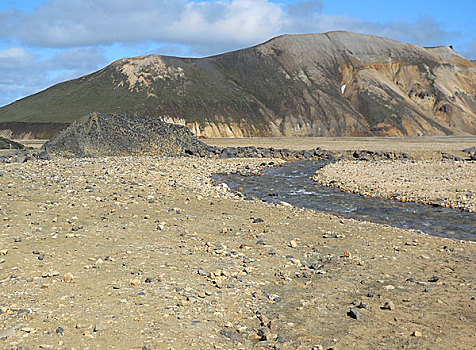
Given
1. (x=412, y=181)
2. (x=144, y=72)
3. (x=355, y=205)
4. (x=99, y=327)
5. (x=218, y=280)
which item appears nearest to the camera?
(x=99, y=327)

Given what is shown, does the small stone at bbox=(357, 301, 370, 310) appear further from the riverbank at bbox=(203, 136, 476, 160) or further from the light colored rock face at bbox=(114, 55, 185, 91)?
→ the light colored rock face at bbox=(114, 55, 185, 91)

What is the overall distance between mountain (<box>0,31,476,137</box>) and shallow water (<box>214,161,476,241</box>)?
2316 inches

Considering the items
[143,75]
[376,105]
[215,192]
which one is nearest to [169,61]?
[143,75]

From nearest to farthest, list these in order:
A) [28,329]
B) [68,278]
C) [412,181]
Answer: [28,329], [68,278], [412,181]

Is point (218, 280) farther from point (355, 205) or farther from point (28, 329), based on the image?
point (355, 205)

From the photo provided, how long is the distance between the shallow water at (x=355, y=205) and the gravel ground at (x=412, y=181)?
0.75 metres

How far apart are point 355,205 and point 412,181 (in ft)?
19.3

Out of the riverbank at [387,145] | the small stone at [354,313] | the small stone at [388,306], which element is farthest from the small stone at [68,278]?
the riverbank at [387,145]

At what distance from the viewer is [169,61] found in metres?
97.0

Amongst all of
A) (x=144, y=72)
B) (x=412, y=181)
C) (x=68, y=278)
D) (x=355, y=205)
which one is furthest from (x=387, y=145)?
(x=144, y=72)

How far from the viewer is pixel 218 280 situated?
7574mm

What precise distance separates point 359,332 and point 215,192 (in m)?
11.6

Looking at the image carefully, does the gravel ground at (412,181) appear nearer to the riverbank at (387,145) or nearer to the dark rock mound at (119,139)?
the riverbank at (387,145)

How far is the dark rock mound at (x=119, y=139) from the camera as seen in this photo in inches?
1170
